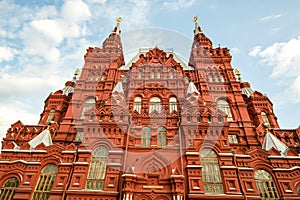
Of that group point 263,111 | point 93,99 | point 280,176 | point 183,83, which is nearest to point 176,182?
point 280,176

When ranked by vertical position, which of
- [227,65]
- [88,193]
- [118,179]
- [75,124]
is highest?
[227,65]

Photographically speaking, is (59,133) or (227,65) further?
(227,65)

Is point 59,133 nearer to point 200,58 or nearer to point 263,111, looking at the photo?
point 200,58

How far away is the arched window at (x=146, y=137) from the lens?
606 inches

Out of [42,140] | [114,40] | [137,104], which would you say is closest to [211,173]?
[137,104]

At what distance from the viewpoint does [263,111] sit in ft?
70.3

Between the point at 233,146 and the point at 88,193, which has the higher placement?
the point at 233,146

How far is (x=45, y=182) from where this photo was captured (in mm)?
14141

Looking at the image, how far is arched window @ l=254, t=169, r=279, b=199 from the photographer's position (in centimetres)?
1345

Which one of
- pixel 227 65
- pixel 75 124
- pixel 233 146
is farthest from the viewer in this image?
pixel 227 65

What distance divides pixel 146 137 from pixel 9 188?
10.5m

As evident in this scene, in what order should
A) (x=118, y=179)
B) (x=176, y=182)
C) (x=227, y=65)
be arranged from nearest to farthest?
(x=176, y=182)
(x=118, y=179)
(x=227, y=65)

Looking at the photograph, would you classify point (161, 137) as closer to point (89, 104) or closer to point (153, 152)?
point (153, 152)

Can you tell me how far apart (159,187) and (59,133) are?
441 inches
